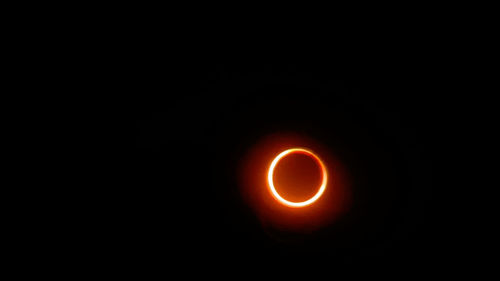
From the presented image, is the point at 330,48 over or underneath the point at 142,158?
over

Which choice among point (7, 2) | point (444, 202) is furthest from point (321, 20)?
point (7, 2)

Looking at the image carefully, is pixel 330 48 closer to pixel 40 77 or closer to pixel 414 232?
pixel 414 232

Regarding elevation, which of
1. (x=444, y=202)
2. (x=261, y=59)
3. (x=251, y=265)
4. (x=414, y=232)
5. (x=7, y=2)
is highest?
(x=261, y=59)

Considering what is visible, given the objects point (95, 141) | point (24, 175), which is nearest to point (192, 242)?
point (95, 141)

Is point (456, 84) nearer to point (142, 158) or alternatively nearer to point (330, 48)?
point (330, 48)

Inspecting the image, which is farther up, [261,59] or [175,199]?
[261,59]

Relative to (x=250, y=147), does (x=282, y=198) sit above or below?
below
